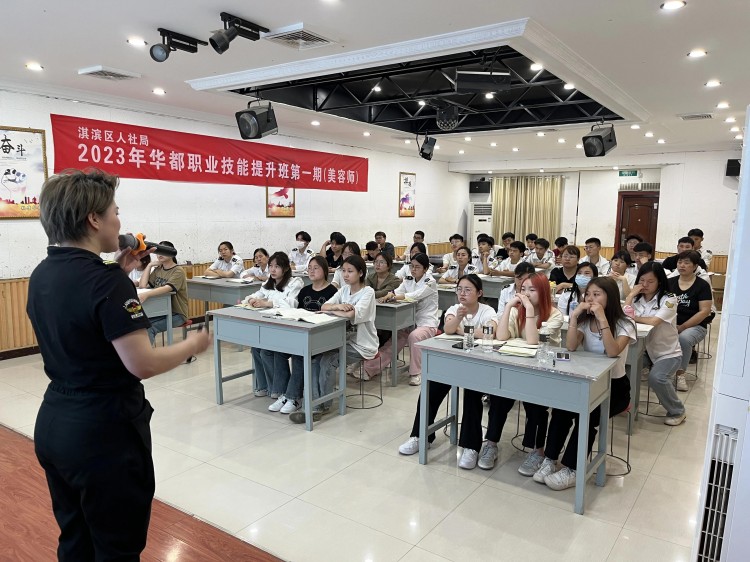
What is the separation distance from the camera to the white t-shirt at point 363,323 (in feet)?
13.8

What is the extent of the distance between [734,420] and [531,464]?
1.81 meters

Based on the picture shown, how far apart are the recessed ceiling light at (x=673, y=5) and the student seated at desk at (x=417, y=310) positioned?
9.03 feet

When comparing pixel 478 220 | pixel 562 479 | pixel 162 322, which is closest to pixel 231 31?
pixel 162 322

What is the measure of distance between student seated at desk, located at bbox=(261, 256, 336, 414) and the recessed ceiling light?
9.77 ft

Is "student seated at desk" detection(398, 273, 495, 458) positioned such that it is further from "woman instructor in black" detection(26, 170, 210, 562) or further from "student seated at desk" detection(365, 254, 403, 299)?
"woman instructor in black" detection(26, 170, 210, 562)

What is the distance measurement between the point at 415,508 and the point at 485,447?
744mm

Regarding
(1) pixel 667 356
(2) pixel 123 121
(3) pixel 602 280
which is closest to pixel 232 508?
(3) pixel 602 280

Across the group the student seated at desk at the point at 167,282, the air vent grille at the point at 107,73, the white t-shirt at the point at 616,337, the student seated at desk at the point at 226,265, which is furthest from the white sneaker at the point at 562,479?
the air vent grille at the point at 107,73

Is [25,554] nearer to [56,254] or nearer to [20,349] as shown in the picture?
[56,254]

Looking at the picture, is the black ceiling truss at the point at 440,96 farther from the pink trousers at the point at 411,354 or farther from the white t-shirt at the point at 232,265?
the pink trousers at the point at 411,354

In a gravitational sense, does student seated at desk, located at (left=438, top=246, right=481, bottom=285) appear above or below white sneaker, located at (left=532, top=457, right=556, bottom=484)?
above

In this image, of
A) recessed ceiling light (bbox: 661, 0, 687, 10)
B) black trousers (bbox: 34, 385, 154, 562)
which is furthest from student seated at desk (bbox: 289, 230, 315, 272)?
black trousers (bbox: 34, 385, 154, 562)

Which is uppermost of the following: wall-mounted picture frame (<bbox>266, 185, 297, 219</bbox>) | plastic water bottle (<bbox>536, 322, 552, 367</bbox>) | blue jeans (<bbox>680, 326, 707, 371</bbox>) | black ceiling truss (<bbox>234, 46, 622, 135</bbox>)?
black ceiling truss (<bbox>234, 46, 622, 135</bbox>)

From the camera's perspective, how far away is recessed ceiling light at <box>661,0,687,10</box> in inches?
126
